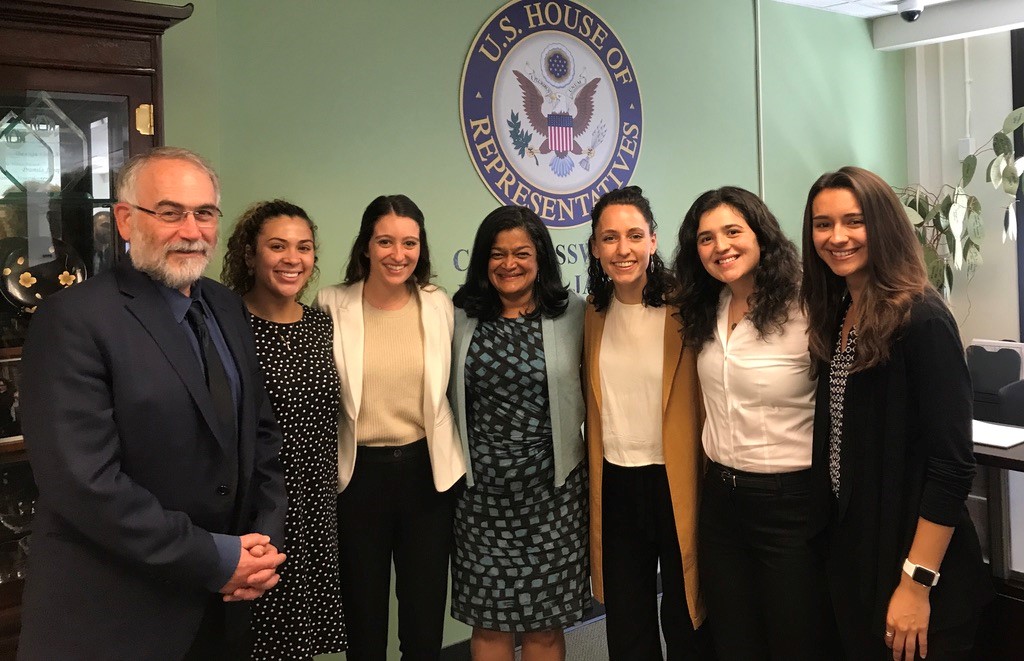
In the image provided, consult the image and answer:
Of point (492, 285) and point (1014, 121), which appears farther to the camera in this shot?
point (1014, 121)

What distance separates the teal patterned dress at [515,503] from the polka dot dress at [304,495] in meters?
0.38

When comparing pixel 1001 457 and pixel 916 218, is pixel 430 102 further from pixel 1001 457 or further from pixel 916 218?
pixel 916 218

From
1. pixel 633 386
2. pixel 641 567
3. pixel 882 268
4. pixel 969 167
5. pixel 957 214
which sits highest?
pixel 969 167

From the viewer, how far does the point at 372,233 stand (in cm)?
228

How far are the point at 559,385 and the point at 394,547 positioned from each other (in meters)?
0.64

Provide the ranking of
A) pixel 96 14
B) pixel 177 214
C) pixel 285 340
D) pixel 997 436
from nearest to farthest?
pixel 177 214, pixel 96 14, pixel 285 340, pixel 997 436

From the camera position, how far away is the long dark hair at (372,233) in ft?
7.45

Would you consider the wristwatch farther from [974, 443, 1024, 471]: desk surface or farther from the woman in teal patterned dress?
the woman in teal patterned dress

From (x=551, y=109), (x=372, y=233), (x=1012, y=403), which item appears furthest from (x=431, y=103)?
(x=1012, y=403)

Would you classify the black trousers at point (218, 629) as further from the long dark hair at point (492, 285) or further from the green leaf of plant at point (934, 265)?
the green leaf of plant at point (934, 265)

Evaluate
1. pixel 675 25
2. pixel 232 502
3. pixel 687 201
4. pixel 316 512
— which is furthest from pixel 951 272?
pixel 232 502

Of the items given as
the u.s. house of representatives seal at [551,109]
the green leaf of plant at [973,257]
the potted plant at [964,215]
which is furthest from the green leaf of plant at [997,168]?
the u.s. house of representatives seal at [551,109]

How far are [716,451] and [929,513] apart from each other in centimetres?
51

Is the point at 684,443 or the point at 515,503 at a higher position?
the point at 684,443
